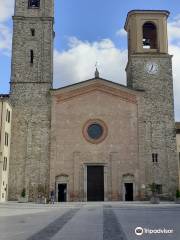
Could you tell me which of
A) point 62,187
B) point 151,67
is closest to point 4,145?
point 62,187

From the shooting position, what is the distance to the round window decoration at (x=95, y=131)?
111 feet

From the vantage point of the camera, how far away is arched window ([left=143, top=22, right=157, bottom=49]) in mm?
37000

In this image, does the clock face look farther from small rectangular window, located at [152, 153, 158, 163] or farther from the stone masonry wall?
small rectangular window, located at [152, 153, 158, 163]

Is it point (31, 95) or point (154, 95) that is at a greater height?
point (154, 95)

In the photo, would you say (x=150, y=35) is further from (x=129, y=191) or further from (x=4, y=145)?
(x=4, y=145)

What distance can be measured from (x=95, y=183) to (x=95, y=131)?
4.69m

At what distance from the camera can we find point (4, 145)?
1249 inches

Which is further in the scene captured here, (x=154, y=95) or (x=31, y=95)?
(x=154, y=95)

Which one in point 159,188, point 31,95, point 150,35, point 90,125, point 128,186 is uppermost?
point 150,35

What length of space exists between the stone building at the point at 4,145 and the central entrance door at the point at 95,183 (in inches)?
283

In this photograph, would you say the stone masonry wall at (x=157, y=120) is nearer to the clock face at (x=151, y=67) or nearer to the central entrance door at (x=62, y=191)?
the clock face at (x=151, y=67)

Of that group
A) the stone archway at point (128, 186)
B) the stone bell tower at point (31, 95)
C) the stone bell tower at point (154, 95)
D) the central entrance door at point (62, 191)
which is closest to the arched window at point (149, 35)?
the stone bell tower at point (154, 95)

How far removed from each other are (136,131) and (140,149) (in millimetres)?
1702

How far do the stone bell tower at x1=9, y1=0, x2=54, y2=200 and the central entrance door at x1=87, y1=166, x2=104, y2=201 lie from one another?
3721 millimetres
